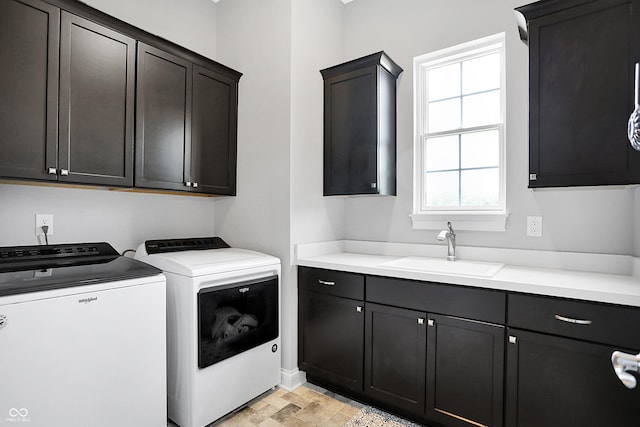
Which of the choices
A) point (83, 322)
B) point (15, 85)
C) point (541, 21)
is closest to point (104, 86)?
point (15, 85)

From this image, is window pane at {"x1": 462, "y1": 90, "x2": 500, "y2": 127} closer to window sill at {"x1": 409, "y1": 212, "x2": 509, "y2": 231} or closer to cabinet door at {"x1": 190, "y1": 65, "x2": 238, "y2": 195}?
window sill at {"x1": 409, "y1": 212, "x2": 509, "y2": 231}

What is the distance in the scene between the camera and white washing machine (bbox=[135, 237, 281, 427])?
75.7 inches

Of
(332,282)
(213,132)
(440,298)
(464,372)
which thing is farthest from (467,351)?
(213,132)

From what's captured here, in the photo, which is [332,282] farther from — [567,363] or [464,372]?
[567,363]

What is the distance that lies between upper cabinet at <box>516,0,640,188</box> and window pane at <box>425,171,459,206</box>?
75cm

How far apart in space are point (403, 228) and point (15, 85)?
2498 mm

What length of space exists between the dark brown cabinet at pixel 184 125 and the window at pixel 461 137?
1505 millimetres

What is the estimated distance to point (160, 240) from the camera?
245 cm

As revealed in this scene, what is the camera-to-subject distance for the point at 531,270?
201 centimetres

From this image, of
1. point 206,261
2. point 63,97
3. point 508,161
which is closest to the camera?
point 63,97

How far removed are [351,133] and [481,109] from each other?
951mm

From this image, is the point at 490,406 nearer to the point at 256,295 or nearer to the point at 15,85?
the point at 256,295

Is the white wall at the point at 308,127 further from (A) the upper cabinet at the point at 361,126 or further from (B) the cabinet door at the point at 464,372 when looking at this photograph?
(B) the cabinet door at the point at 464,372

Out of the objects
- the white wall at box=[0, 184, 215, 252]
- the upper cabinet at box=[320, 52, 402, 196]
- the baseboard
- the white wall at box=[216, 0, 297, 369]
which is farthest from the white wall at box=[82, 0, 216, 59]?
the baseboard
